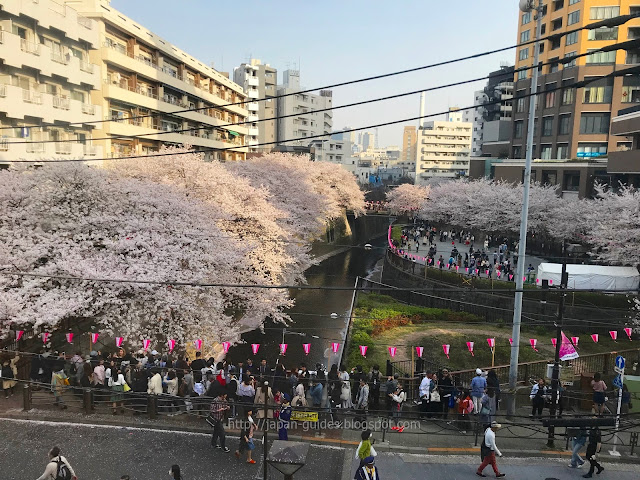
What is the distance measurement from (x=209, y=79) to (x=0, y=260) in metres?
38.6

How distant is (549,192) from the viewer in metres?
43.2

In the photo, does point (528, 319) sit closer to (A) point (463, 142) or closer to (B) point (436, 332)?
(B) point (436, 332)

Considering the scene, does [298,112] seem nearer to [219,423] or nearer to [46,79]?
[46,79]

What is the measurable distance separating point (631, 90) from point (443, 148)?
247 ft

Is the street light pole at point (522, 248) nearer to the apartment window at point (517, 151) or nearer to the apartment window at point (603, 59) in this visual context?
the apartment window at point (603, 59)

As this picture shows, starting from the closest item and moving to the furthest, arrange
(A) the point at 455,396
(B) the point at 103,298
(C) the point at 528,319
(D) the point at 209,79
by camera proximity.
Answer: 1. (A) the point at 455,396
2. (B) the point at 103,298
3. (C) the point at 528,319
4. (D) the point at 209,79

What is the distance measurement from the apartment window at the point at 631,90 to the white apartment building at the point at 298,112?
49.2m

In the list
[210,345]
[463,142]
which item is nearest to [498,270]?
[210,345]

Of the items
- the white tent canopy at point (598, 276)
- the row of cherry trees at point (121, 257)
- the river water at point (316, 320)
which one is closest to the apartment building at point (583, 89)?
the river water at point (316, 320)

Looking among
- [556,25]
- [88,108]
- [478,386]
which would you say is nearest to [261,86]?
[556,25]

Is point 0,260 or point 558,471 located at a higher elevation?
point 0,260

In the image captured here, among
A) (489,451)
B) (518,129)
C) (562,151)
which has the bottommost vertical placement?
(489,451)

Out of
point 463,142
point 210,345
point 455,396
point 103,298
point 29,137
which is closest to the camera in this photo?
point 455,396

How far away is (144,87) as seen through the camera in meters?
33.3
